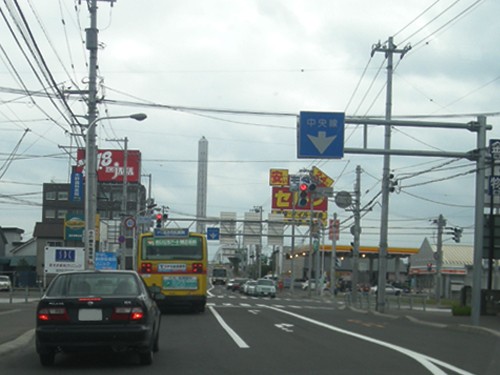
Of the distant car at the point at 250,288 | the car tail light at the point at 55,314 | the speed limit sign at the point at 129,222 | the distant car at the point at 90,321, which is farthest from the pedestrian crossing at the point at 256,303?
the car tail light at the point at 55,314

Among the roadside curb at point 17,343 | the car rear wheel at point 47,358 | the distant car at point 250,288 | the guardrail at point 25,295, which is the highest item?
the car rear wheel at point 47,358

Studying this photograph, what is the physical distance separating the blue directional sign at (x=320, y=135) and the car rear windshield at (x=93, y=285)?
11521mm

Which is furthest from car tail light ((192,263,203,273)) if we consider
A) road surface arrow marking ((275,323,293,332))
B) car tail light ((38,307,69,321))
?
car tail light ((38,307,69,321))

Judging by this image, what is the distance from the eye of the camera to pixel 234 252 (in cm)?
17038

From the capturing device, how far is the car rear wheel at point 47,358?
11670mm

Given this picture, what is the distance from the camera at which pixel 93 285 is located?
11898 mm

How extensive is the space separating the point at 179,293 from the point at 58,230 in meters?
61.2

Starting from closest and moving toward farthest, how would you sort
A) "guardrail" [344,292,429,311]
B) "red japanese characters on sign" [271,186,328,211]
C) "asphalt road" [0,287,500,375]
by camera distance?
"asphalt road" [0,287,500,375] → "guardrail" [344,292,429,311] → "red japanese characters on sign" [271,186,328,211]

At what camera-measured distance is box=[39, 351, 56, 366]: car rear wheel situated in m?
11.7

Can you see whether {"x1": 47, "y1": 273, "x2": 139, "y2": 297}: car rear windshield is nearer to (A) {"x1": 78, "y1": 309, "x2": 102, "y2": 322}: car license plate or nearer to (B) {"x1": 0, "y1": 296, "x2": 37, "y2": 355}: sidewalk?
(A) {"x1": 78, "y1": 309, "x2": 102, "y2": 322}: car license plate

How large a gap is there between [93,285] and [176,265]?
16886 mm

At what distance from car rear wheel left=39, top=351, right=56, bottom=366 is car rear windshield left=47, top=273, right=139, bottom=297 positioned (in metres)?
0.94

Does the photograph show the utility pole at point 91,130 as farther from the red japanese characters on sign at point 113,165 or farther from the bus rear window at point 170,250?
the red japanese characters on sign at point 113,165

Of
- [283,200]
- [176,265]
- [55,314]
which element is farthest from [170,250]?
[283,200]
